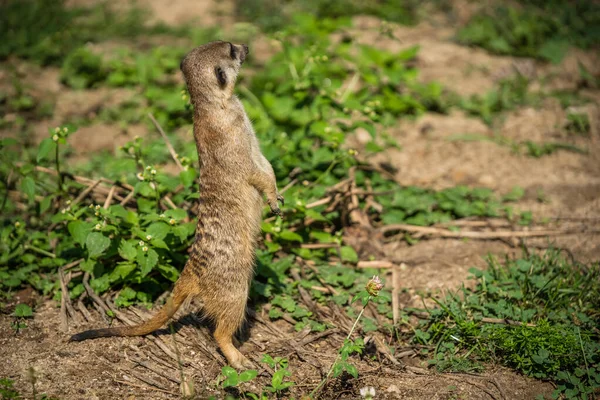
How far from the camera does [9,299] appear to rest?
13.2 ft

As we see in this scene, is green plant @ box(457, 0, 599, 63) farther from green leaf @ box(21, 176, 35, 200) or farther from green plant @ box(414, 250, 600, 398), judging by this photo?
green leaf @ box(21, 176, 35, 200)

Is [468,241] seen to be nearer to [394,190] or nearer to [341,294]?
[394,190]

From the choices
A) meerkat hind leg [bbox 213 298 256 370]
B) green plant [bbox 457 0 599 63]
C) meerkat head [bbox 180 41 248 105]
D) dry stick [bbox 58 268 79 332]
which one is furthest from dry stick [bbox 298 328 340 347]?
green plant [bbox 457 0 599 63]

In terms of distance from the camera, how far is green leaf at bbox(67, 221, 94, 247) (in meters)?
3.78

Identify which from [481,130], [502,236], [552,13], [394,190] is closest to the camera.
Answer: [502,236]

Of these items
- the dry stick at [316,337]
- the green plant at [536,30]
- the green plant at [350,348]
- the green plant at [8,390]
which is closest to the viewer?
the green plant at [8,390]

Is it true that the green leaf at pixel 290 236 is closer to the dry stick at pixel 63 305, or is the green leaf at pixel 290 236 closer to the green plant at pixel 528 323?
the green plant at pixel 528 323

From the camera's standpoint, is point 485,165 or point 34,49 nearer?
point 485,165

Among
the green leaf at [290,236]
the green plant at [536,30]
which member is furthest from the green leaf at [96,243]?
the green plant at [536,30]

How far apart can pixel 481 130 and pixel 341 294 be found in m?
3.28

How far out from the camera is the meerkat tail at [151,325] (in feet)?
11.5

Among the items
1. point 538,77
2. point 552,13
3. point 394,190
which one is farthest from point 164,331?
point 552,13

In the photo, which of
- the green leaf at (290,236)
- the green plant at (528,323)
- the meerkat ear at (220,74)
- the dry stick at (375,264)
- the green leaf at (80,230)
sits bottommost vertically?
the dry stick at (375,264)

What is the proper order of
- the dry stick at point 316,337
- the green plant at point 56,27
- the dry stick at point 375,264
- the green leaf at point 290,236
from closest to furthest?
the dry stick at point 316,337 → the green leaf at point 290,236 → the dry stick at point 375,264 → the green plant at point 56,27
